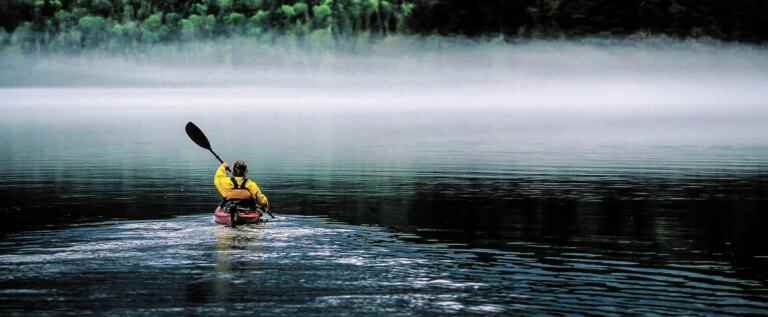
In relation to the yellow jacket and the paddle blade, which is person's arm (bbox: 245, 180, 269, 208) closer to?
the yellow jacket

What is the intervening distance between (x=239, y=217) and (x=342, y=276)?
6.97 metres

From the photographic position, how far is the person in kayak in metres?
28.9

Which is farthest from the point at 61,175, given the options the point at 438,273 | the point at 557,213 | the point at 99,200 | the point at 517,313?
the point at 517,313

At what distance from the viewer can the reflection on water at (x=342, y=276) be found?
20.1 meters

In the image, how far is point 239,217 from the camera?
28984 mm

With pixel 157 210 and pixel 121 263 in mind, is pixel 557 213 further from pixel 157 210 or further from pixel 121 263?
pixel 121 263

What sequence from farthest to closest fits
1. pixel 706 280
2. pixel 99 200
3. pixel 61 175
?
pixel 61 175 < pixel 99 200 < pixel 706 280

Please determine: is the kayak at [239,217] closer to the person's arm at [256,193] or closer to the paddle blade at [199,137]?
the person's arm at [256,193]

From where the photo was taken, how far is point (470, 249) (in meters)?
26.3

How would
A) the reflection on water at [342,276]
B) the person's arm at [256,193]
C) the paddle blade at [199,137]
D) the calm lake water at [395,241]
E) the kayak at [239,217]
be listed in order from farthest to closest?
the paddle blade at [199,137], the person's arm at [256,193], the kayak at [239,217], the calm lake water at [395,241], the reflection on water at [342,276]

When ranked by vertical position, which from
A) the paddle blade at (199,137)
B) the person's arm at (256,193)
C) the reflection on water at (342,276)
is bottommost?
the reflection on water at (342,276)

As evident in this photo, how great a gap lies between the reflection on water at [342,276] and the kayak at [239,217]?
40 centimetres

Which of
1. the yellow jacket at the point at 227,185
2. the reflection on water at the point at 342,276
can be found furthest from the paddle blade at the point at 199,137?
the reflection on water at the point at 342,276

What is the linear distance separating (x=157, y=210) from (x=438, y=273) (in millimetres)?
12930
